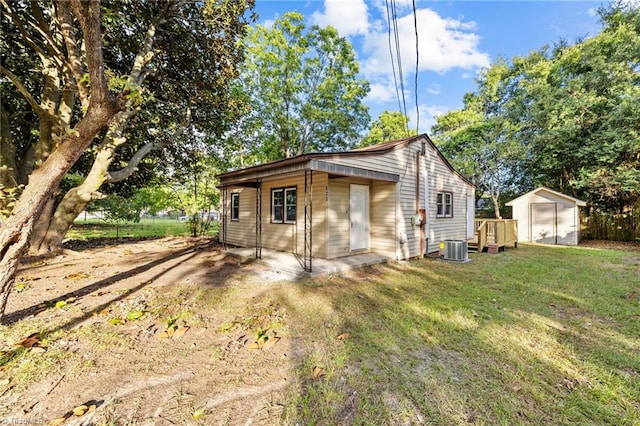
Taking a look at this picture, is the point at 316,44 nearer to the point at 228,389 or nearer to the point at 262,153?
the point at 262,153

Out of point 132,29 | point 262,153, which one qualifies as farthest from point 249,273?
point 262,153

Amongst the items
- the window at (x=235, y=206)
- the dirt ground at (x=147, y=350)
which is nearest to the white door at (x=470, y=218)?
the dirt ground at (x=147, y=350)

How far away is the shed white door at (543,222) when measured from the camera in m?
13.1

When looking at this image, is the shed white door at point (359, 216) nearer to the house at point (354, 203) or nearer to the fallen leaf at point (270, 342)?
the house at point (354, 203)

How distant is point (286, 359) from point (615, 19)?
22.8 m

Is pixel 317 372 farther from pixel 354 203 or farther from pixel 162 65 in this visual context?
pixel 162 65

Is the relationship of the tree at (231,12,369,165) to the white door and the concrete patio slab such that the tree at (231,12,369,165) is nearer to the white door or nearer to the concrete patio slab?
the white door

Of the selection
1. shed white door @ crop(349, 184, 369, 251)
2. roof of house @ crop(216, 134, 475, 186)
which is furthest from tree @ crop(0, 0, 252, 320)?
shed white door @ crop(349, 184, 369, 251)

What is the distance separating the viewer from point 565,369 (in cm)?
267

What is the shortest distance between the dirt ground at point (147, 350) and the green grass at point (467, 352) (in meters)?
0.43

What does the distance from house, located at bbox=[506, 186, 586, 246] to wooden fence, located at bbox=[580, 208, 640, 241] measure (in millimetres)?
2635

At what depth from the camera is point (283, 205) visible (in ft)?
27.7

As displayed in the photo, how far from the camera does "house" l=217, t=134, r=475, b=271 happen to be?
22.9ft

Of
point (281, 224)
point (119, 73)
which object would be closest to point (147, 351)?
point (281, 224)
